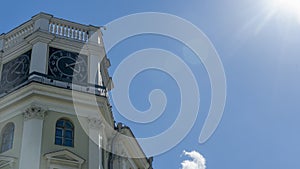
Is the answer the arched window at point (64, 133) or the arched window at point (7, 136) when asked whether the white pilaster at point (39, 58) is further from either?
the arched window at point (7, 136)

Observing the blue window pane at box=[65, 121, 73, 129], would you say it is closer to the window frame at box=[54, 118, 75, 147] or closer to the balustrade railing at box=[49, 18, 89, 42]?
the window frame at box=[54, 118, 75, 147]

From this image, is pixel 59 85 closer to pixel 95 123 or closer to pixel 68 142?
pixel 95 123

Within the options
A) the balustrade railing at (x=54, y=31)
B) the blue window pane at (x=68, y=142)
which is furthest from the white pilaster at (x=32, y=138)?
the balustrade railing at (x=54, y=31)

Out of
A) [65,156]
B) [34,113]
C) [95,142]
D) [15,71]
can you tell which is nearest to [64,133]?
[65,156]

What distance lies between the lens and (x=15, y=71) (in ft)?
80.9

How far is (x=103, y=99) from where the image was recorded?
78.8 feet

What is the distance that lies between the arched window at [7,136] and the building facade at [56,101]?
4cm

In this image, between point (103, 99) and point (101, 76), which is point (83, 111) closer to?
point (103, 99)

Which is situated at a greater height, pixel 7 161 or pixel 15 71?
pixel 15 71

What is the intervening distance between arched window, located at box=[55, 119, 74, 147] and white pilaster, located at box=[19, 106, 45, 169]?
786 mm

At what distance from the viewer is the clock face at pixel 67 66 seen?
2411 cm

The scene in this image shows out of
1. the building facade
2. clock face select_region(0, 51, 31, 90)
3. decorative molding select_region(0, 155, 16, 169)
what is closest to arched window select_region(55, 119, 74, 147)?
the building facade

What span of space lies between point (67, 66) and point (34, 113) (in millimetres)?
3162

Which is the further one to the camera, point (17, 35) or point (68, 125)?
point (17, 35)
